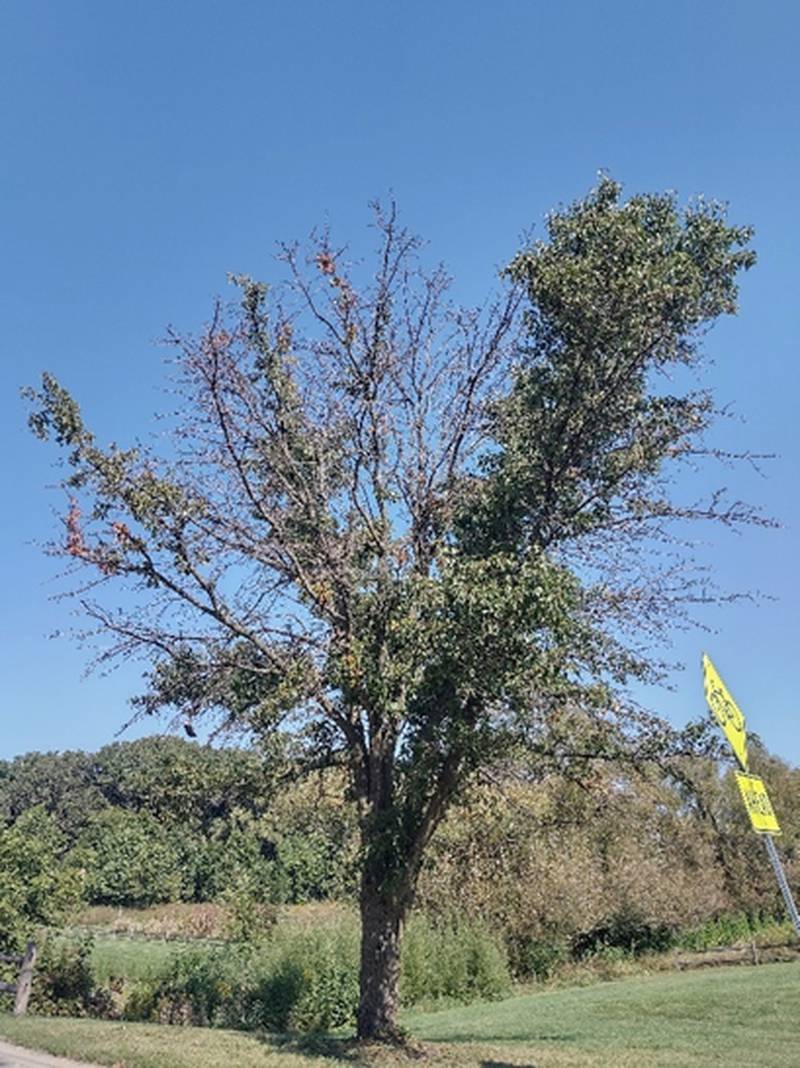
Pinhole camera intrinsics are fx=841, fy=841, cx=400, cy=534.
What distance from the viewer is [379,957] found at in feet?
35.0

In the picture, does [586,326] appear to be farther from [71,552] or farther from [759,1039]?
[759,1039]

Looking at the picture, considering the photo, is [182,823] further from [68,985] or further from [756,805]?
[756,805]

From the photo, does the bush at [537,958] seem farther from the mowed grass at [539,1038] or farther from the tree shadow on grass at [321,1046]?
the tree shadow on grass at [321,1046]

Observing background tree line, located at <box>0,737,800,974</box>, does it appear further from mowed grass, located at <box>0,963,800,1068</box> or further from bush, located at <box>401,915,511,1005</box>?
mowed grass, located at <box>0,963,800,1068</box>

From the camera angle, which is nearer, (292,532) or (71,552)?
(71,552)

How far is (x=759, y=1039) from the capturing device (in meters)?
11.9

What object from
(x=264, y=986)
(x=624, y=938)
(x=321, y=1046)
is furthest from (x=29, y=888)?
(x=624, y=938)

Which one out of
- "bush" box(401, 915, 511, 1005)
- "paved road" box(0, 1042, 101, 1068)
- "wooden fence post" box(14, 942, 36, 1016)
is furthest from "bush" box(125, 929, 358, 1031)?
"paved road" box(0, 1042, 101, 1068)

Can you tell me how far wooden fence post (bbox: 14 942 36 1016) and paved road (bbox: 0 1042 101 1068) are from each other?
366cm

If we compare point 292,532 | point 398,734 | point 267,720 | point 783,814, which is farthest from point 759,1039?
point 783,814

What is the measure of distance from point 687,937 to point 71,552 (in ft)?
100

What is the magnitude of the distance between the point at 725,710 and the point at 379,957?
648cm

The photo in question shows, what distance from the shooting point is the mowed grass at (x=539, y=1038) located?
947 centimetres

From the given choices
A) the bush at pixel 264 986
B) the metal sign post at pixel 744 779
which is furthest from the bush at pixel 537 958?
the metal sign post at pixel 744 779
